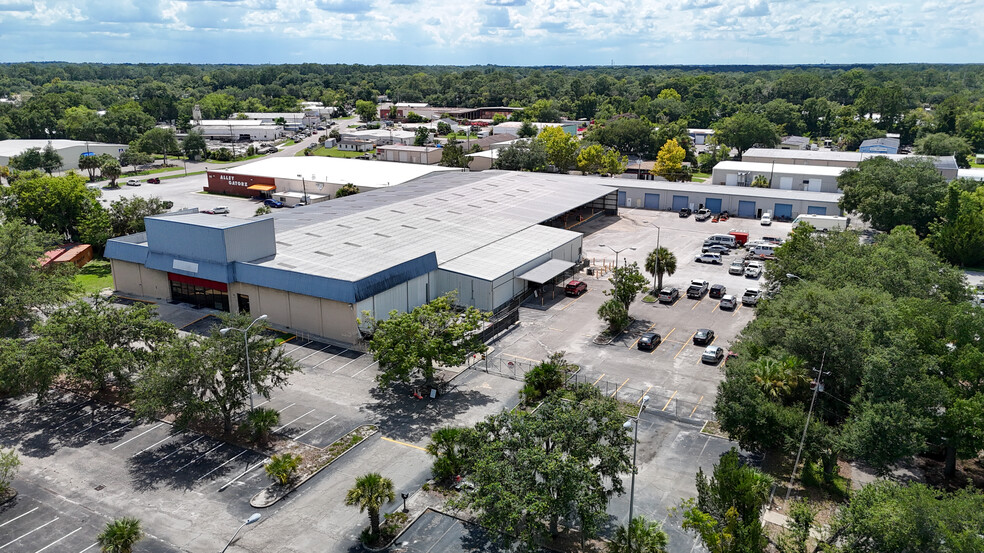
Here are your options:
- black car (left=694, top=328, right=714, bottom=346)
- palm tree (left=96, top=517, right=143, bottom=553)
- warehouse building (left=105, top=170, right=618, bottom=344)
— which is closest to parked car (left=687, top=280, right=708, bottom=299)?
black car (left=694, top=328, right=714, bottom=346)

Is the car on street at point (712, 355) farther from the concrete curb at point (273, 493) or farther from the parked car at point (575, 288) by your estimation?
the concrete curb at point (273, 493)

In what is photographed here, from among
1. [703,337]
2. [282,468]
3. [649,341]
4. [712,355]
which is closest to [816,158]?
[703,337]

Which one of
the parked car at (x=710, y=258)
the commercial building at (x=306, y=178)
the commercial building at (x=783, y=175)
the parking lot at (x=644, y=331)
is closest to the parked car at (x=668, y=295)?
the parking lot at (x=644, y=331)

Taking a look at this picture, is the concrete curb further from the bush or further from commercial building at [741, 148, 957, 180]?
commercial building at [741, 148, 957, 180]

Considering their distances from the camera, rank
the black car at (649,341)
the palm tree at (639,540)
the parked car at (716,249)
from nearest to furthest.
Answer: the palm tree at (639,540) → the black car at (649,341) → the parked car at (716,249)

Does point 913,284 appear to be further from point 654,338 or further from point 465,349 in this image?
point 465,349

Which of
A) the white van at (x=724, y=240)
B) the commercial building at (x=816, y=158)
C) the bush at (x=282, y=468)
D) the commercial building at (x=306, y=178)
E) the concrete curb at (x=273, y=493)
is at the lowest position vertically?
the concrete curb at (x=273, y=493)
